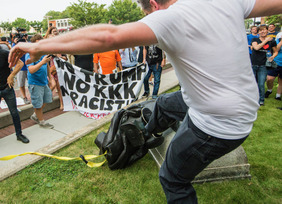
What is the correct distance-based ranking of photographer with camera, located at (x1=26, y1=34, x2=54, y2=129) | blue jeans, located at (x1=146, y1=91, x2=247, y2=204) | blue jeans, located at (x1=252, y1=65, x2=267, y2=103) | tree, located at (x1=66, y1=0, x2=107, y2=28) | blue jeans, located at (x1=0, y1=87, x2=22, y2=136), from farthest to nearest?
1. tree, located at (x1=66, y1=0, x2=107, y2=28)
2. blue jeans, located at (x1=252, y1=65, x2=267, y2=103)
3. photographer with camera, located at (x1=26, y1=34, x2=54, y2=129)
4. blue jeans, located at (x1=0, y1=87, x2=22, y2=136)
5. blue jeans, located at (x1=146, y1=91, x2=247, y2=204)

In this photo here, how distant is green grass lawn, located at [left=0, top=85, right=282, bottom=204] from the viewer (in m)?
2.36

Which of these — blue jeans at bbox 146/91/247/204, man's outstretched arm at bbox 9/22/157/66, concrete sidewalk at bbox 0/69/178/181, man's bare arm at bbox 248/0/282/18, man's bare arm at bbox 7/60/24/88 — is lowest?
concrete sidewalk at bbox 0/69/178/181

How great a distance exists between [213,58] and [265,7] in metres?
0.76

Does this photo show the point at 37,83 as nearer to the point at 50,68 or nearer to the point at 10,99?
the point at 10,99

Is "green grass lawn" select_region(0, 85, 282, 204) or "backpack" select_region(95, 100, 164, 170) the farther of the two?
"backpack" select_region(95, 100, 164, 170)

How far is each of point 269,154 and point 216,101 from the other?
2.54 m

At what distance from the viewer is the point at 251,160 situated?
117 inches

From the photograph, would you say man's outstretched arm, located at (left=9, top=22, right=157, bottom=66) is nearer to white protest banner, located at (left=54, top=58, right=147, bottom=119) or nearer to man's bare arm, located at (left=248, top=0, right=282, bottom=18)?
man's bare arm, located at (left=248, top=0, right=282, bottom=18)

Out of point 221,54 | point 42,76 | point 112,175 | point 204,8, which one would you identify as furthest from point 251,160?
point 42,76

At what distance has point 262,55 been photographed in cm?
544

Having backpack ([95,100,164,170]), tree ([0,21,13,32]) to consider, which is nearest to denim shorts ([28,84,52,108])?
backpack ([95,100,164,170])

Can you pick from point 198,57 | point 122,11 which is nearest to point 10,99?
point 198,57

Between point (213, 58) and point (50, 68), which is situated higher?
point (213, 58)

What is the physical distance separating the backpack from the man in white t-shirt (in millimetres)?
1022
